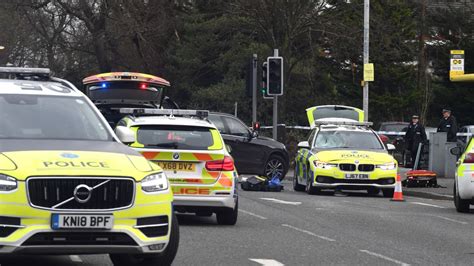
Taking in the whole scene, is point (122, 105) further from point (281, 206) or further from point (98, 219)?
point (98, 219)

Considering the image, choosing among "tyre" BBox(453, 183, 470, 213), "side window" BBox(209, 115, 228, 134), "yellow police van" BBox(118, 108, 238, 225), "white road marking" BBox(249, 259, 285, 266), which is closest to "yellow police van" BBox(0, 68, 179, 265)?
"white road marking" BBox(249, 259, 285, 266)

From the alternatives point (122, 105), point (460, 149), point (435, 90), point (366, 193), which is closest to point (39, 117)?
point (460, 149)

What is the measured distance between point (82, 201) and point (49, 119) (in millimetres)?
1779

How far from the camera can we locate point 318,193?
25.2 meters

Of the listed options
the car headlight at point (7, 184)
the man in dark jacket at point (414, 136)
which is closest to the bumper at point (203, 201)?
the car headlight at point (7, 184)

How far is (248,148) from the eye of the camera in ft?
96.9

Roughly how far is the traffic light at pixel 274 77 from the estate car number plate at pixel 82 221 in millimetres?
24233

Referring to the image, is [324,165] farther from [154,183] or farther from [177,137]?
[154,183]

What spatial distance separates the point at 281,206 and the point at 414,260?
313 inches

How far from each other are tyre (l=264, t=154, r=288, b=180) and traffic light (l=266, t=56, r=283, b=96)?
12.9 ft

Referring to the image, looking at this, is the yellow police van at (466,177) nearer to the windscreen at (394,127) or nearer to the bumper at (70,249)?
the bumper at (70,249)

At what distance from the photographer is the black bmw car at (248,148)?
29.4m

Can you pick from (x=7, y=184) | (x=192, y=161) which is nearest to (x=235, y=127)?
(x=192, y=161)

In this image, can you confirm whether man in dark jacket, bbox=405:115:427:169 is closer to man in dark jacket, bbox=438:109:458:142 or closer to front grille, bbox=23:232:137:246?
man in dark jacket, bbox=438:109:458:142
